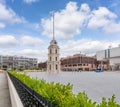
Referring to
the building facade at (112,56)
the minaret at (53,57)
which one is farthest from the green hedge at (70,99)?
the building facade at (112,56)

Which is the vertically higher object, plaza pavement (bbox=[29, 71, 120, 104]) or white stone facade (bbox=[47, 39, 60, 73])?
white stone facade (bbox=[47, 39, 60, 73])

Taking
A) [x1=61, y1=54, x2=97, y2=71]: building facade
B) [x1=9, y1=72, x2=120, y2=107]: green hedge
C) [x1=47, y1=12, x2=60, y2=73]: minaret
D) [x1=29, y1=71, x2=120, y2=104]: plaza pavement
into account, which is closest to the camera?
[x1=9, y1=72, x2=120, y2=107]: green hedge

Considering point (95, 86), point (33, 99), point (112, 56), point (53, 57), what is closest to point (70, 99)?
point (33, 99)

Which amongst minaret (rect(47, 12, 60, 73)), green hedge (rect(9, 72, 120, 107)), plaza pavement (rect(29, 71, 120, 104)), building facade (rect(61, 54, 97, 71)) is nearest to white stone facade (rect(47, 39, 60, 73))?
minaret (rect(47, 12, 60, 73))

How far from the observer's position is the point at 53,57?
355 ft

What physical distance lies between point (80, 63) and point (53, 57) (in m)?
56.2

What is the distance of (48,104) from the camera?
315 centimetres

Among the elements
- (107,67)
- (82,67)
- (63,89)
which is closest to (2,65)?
(82,67)

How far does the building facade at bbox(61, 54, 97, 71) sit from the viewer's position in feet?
531

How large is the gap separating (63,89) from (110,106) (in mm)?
1687

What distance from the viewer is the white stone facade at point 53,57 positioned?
10806 centimetres

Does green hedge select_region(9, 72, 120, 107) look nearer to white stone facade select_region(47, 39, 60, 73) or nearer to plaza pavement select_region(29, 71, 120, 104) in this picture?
plaza pavement select_region(29, 71, 120, 104)

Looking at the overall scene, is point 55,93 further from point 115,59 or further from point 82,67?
point 82,67

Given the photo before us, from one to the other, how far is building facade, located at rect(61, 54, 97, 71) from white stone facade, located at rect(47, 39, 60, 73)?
2083 inches
